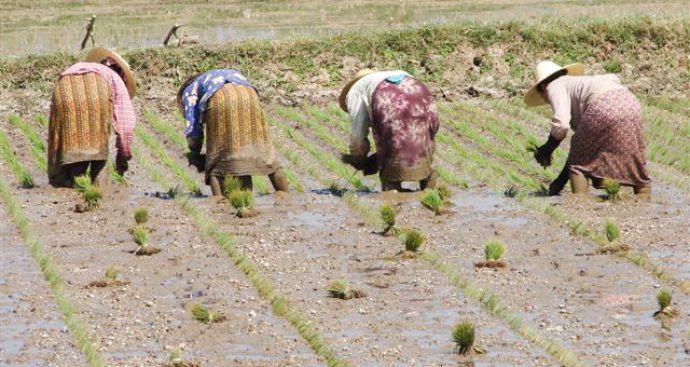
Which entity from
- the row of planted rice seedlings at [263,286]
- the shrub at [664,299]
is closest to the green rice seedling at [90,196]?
the row of planted rice seedlings at [263,286]

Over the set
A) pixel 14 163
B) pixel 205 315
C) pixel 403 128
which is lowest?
pixel 14 163

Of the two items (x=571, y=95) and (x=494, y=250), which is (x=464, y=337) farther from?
(x=571, y=95)

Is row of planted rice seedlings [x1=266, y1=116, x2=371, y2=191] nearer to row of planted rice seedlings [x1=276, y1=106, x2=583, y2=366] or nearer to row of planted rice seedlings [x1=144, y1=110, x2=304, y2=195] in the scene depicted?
row of planted rice seedlings [x1=144, y1=110, x2=304, y2=195]

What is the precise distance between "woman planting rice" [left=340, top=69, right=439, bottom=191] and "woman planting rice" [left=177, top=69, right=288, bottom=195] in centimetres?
63

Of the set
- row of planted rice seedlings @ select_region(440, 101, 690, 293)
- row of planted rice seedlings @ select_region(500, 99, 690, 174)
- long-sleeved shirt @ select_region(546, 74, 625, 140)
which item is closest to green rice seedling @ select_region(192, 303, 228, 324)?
row of planted rice seedlings @ select_region(440, 101, 690, 293)

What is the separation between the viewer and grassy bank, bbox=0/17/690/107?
1506 cm

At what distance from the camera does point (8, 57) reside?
609 inches

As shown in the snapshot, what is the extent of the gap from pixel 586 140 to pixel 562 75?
529mm

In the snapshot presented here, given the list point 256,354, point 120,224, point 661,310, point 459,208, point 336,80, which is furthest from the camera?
point 336,80

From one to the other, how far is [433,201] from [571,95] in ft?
4.47

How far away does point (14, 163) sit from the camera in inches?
443

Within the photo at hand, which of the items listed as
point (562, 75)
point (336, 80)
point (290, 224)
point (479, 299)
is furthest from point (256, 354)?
point (336, 80)

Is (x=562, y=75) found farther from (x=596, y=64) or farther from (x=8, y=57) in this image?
(x=8, y=57)

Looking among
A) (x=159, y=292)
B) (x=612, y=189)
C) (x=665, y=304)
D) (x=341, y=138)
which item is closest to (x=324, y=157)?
(x=341, y=138)
